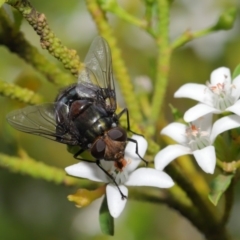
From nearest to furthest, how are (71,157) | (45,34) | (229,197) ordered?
(45,34), (229,197), (71,157)

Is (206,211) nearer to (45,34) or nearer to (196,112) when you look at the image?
(196,112)

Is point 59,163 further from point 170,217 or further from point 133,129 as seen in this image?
point 133,129

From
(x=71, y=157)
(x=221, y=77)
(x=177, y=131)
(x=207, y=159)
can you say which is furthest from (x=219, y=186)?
(x=71, y=157)

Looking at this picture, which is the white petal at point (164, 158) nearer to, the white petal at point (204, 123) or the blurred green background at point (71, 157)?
the white petal at point (204, 123)

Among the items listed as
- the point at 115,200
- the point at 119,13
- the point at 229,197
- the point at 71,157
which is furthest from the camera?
the point at 71,157

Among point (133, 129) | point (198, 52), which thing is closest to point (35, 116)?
point (133, 129)

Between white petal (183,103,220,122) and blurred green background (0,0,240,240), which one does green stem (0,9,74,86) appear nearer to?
white petal (183,103,220,122)

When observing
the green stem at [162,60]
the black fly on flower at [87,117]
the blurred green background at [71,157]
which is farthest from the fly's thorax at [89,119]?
the blurred green background at [71,157]
